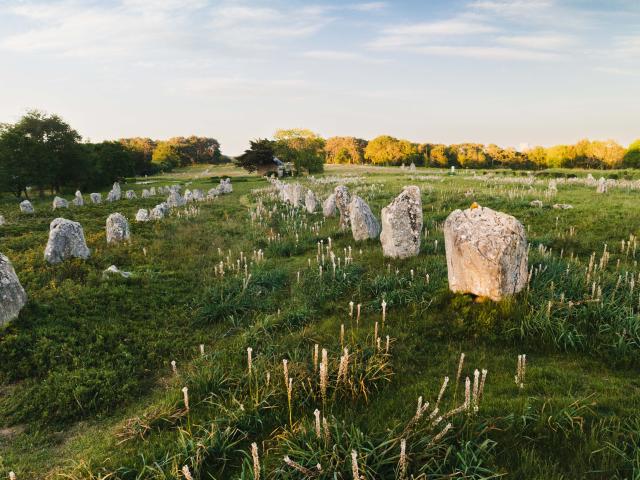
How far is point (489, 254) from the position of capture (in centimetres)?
726

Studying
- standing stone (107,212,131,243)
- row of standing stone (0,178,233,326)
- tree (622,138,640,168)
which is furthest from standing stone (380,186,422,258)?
tree (622,138,640,168)

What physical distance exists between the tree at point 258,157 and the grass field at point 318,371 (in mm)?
57228

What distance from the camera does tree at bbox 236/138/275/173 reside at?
67750 mm

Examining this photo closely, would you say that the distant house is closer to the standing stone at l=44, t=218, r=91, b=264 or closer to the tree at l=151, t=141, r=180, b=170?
the tree at l=151, t=141, r=180, b=170

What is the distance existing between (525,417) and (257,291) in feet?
24.5

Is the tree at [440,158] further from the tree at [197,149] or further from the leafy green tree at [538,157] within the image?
the tree at [197,149]

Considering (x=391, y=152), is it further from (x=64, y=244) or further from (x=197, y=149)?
(x=64, y=244)

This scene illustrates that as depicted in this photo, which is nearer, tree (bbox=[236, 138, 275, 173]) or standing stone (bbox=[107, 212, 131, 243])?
standing stone (bbox=[107, 212, 131, 243])

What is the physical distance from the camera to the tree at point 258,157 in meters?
67.8

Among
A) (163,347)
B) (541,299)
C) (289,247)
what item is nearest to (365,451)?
(541,299)

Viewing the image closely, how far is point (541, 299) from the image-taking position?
723 centimetres

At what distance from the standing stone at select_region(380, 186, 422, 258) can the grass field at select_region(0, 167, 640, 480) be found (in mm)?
575

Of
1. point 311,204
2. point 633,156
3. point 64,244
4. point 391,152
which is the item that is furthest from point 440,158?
point 64,244

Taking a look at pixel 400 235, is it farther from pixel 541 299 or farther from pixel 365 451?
pixel 365 451
